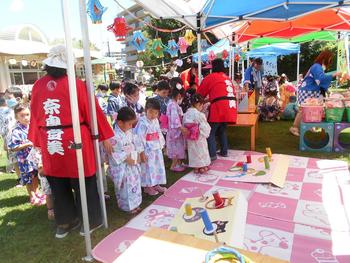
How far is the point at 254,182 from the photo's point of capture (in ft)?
13.2

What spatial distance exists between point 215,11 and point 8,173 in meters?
4.37

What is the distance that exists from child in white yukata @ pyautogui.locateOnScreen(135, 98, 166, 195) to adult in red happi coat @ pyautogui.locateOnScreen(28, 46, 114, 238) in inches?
28.8

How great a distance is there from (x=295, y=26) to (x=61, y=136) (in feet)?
23.9

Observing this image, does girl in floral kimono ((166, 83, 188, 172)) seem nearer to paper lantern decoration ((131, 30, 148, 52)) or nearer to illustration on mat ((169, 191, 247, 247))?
paper lantern decoration ((131, 30, 148, 52))

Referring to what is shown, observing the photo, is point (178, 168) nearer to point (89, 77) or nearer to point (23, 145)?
point (23, 145)

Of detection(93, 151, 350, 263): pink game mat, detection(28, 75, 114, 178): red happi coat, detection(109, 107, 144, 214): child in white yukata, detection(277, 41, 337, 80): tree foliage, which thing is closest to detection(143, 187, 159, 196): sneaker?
detection(93, 151, 350, 263): pink game mat

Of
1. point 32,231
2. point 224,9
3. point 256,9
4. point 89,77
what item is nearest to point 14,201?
point 32,231

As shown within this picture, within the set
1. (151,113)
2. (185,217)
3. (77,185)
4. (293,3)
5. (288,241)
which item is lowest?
(288,241)

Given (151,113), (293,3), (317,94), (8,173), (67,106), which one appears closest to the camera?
(67,106)

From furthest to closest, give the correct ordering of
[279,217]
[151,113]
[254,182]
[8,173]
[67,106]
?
1. [8,173]
2. [254,182]
3. [151,113]
4. [279,217]
5. [67,106]

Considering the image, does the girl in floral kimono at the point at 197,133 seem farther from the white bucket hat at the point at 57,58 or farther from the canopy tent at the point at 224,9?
the white bucket hat at the point at 57,58

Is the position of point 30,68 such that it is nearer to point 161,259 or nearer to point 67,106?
point 67,106

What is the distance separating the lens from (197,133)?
14.0 feet

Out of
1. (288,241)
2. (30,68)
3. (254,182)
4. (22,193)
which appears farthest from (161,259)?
(30,68)
